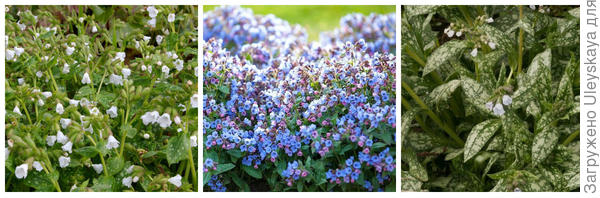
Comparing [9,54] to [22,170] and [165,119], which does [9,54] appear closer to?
[22,170]

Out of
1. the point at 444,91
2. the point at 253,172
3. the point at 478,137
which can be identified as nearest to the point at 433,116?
the point at 444,91

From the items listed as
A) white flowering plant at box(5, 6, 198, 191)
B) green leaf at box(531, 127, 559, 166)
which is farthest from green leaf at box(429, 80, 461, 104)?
white flowering plant at box(5, 6, 198, 191)

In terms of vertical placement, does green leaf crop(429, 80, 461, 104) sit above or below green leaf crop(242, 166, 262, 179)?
above

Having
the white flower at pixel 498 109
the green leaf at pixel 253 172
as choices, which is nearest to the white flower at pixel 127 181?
the green leaf at pixel 253 172

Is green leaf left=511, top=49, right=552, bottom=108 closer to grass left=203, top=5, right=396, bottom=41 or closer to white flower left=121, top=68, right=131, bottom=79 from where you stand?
grass left=203, top=5, right=396, bottom=41

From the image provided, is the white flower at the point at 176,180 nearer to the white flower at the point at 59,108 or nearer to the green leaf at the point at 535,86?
the white flower at the point at 59,108

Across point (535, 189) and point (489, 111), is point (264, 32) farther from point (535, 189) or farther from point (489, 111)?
point (535, 189)

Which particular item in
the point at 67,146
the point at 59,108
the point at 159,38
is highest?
the point at 159,38
